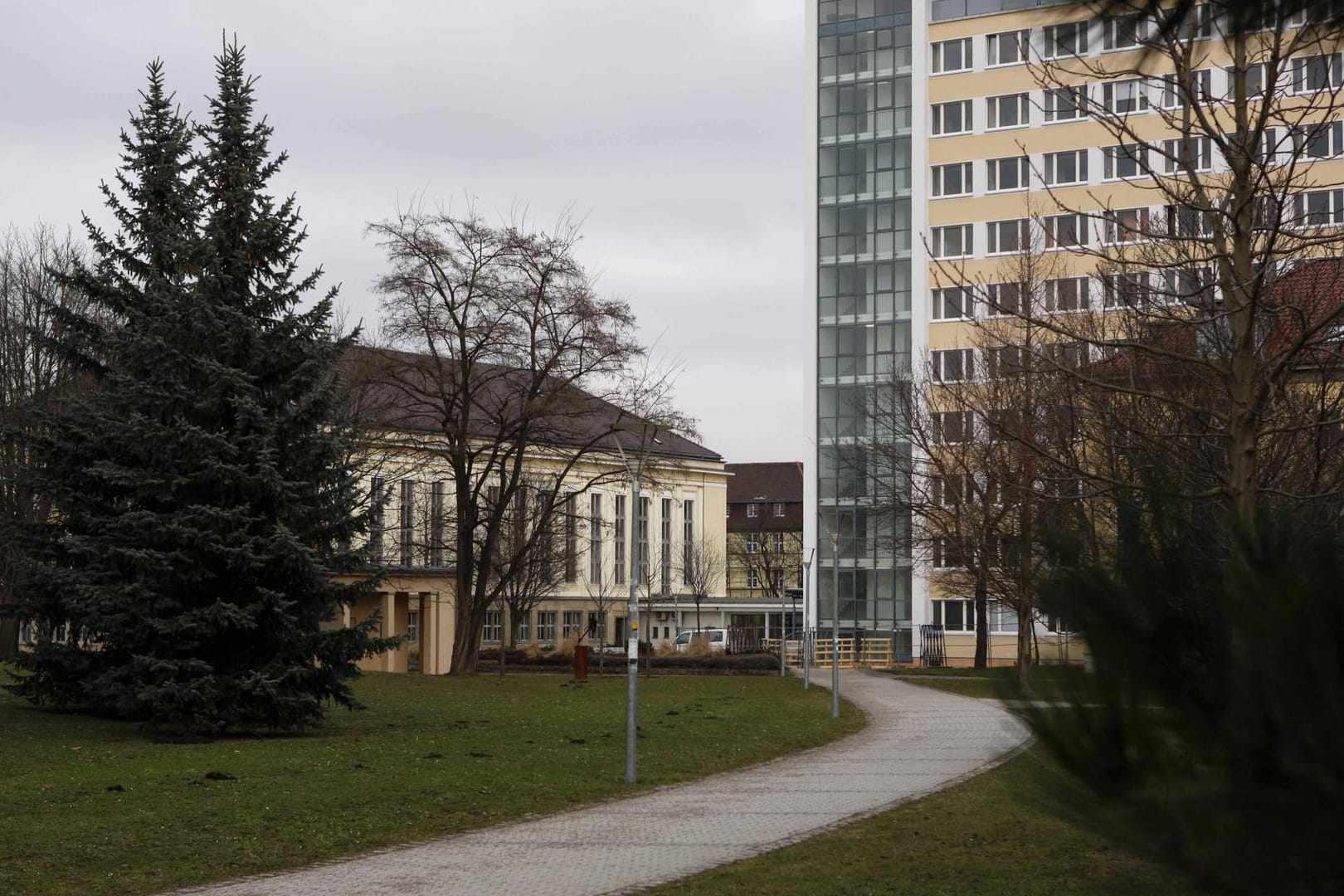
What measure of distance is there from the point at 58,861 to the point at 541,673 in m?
38.6

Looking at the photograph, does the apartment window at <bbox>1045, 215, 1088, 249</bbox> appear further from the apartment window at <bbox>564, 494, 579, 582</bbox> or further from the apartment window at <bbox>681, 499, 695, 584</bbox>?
the apartment window at <bbox>681, 499, 695, 584</bbox>

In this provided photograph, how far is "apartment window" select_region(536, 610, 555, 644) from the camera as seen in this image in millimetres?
85875

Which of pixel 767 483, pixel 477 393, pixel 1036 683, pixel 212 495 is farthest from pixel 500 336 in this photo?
pixel 767 483

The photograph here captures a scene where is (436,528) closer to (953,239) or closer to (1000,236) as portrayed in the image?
(953,239)

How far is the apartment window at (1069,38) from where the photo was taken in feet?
7.91

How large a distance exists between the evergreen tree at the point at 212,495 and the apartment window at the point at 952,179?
4607 centimetres

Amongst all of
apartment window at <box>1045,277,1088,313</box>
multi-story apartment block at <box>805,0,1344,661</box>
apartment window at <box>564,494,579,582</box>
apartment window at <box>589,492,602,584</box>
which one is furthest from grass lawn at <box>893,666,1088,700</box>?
apartment window at <box>589,492,602,584</box>

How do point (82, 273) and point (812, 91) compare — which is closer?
point (82, 273)

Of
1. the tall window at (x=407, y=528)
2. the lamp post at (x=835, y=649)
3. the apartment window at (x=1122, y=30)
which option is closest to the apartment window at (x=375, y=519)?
the lamp post at (x=835, y=649)

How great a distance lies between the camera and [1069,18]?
7.79ft

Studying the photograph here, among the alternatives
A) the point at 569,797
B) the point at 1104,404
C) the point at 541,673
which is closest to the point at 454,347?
the point at 541,673

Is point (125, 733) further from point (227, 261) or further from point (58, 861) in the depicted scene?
point (58, 861)

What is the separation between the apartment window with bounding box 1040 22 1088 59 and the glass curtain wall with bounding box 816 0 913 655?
6496 centimetres

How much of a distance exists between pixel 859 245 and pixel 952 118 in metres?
6.77
